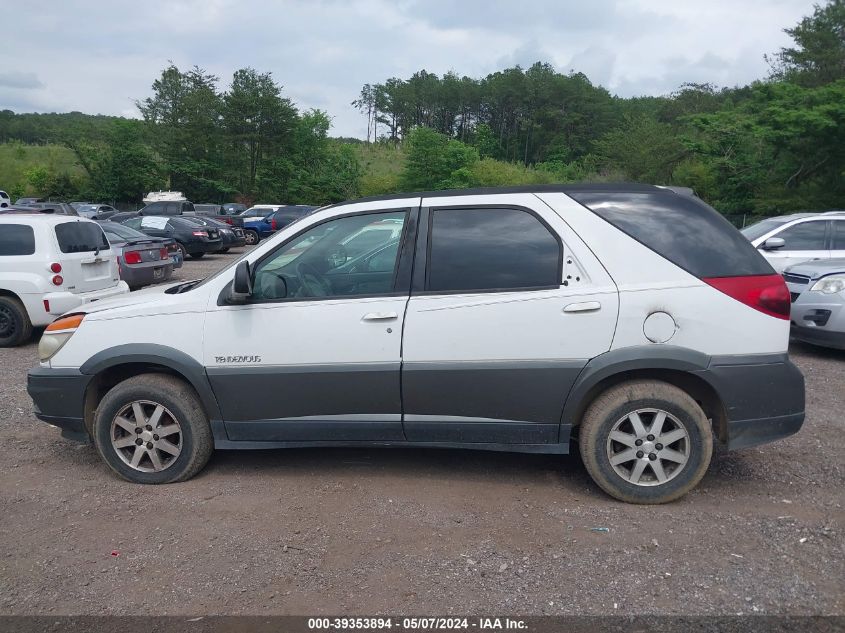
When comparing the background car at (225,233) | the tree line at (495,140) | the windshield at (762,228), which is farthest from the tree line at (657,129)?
the background car at (225,233)

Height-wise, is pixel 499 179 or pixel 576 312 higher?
pixel 499 179

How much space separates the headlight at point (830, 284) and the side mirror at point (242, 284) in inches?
Answer: 264

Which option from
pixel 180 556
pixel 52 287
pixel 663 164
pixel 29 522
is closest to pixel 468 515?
pixel 180 556

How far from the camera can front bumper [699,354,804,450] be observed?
397cm

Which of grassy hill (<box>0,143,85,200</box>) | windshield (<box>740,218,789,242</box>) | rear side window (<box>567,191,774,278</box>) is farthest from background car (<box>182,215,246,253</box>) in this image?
grassy hill (<box>0,143,85,200</box>)

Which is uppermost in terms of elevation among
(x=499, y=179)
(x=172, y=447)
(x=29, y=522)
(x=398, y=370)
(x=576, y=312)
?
(x=499, y=179)

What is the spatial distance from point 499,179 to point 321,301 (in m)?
42.3

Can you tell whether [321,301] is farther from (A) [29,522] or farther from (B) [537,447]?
(A) [29,522]

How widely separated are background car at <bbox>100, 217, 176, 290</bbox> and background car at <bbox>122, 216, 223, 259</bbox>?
7.78 metres

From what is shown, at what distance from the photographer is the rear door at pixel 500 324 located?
4035 millimetres

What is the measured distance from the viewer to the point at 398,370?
4145mm

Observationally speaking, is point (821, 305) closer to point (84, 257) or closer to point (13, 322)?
point (84, 257)

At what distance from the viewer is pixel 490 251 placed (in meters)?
4.22

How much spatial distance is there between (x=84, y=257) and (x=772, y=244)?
30.6 feet
